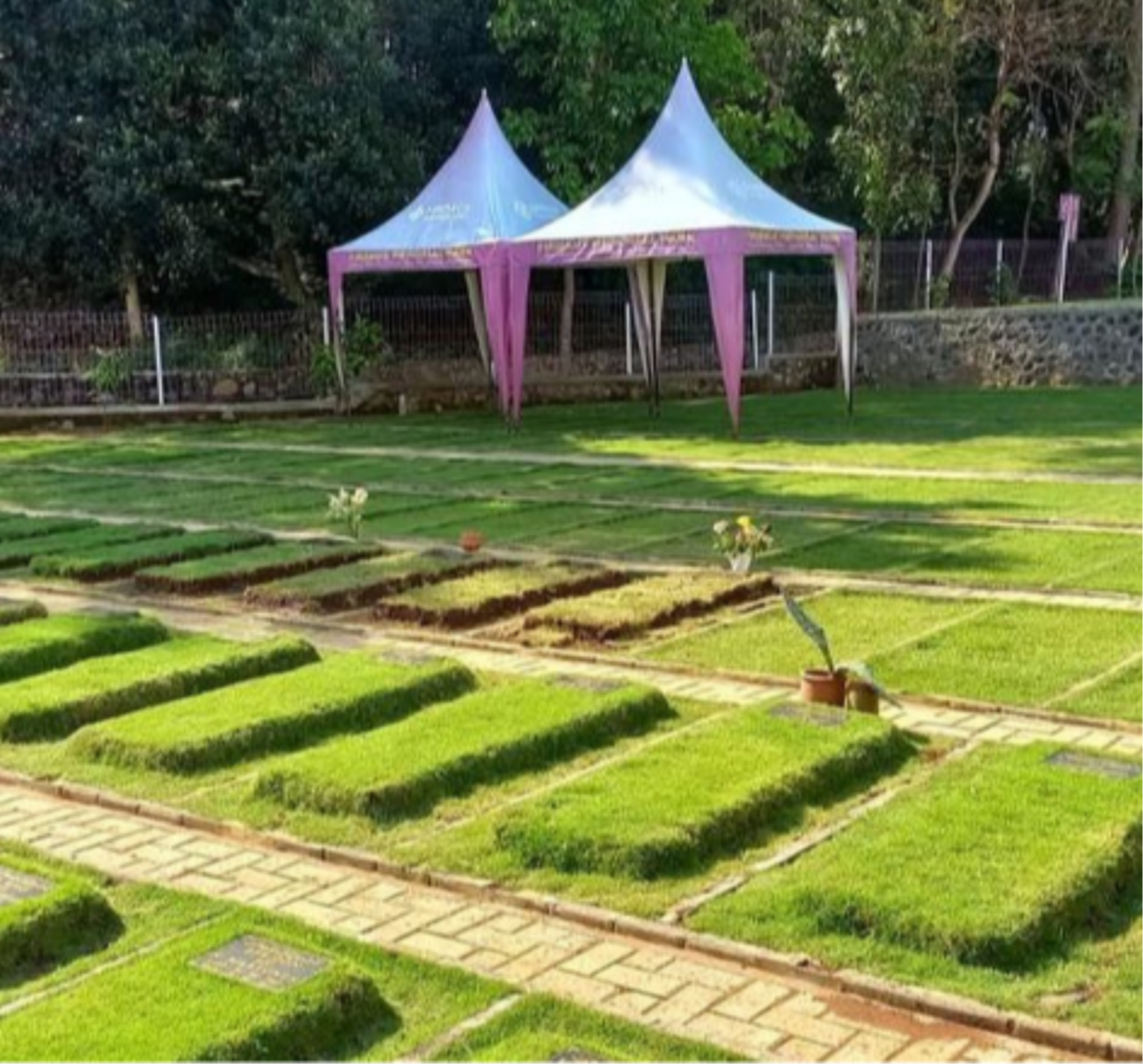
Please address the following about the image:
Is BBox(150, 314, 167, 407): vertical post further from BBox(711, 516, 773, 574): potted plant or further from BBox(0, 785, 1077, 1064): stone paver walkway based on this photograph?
BBox(0, 785, 1077, 1064): stone paver walkway

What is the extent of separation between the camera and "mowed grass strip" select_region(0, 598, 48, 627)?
8.30 meters

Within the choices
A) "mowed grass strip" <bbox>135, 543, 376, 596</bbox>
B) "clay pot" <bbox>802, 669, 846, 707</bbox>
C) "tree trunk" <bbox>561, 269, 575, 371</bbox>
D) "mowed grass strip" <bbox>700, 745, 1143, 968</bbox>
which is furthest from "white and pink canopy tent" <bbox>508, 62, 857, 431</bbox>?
"mowed grass strip" <bbox>700, 745, 1143, 968</bbox>

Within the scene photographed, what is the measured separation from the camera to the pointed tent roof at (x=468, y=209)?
763 inches

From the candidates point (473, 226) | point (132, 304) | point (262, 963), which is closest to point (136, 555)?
point (262, 963)

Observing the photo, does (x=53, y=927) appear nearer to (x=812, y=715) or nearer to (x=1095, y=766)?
(x=812, y=715)

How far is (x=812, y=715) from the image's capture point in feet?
19.7

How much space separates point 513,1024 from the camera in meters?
3.71

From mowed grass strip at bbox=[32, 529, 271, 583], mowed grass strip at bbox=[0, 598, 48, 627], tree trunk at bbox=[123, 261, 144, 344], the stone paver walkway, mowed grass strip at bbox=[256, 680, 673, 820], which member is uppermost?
tree trunk at bbox=[123, 261, 144, 344]

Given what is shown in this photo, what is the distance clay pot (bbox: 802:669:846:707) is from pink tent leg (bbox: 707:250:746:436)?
10.7 m

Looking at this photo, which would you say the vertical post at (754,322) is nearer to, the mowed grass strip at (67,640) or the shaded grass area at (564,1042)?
the mowed grass strip at (67,640)

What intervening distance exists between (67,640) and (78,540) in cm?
349

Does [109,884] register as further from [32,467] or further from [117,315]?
[117,315]

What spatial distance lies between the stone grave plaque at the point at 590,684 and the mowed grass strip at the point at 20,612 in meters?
3.34

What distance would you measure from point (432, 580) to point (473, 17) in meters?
17.5
